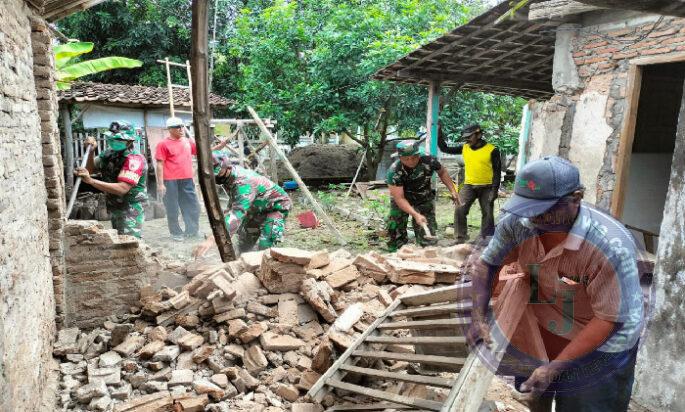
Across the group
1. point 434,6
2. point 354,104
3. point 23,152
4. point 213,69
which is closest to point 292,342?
point 23,152

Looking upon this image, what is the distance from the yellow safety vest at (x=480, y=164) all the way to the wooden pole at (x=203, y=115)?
168 inches

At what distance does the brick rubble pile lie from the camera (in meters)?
3.49

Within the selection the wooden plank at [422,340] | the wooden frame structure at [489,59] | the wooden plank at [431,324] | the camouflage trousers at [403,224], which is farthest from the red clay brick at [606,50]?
the wooden plank at [422,340]

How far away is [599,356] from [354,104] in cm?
1046

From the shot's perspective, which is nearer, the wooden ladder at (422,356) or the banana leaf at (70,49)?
the wooden ladder at (422,356)

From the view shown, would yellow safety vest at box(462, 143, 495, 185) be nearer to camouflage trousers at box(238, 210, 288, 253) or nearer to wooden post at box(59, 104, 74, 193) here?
camouflage trousers at box(238, 210, 288, 253)

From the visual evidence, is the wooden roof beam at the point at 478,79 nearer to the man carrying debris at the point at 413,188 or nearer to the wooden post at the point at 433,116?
the wooden post at the point at 433,116

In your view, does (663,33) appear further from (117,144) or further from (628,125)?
(117,144)

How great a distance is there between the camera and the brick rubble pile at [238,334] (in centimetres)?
349

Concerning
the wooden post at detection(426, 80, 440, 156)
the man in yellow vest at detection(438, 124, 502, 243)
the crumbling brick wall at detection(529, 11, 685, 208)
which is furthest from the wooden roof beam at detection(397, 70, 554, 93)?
the crumbling brick wall at detection(529, 11, 685, 208)

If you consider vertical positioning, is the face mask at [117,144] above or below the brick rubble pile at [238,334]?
above

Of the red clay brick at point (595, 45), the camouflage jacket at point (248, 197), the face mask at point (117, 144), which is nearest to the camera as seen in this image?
the camouflage jacket at point (248, 197)

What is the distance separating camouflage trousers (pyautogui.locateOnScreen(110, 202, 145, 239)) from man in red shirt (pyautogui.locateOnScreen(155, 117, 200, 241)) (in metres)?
1.85

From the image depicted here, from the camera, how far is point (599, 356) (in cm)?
203
